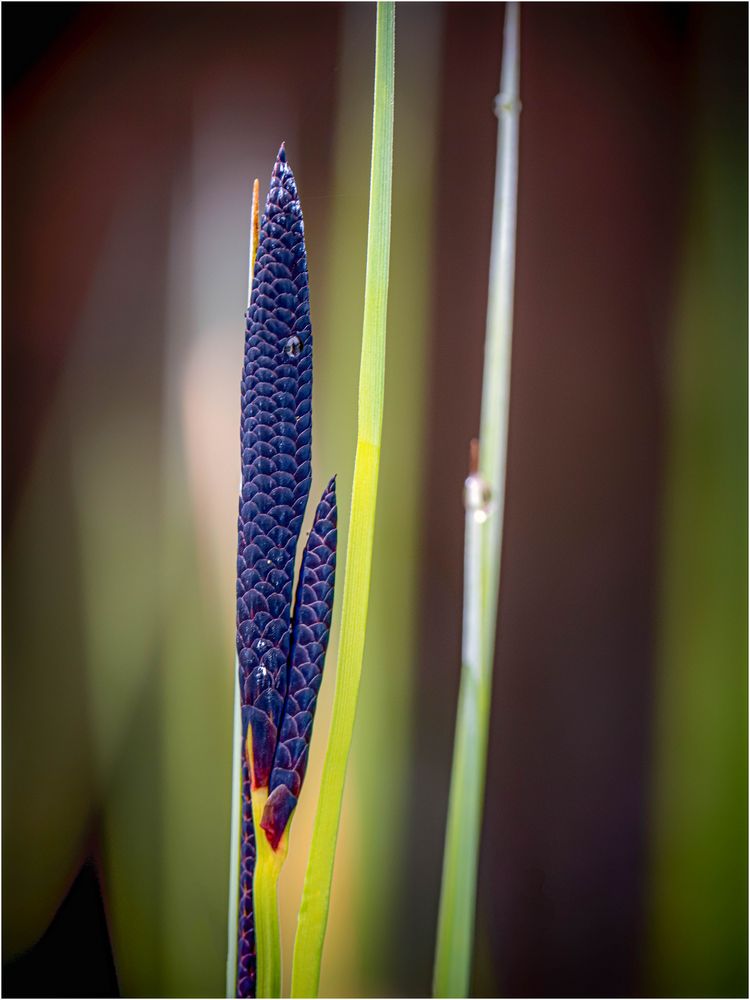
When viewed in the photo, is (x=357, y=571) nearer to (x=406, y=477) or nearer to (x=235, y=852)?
(x=235, y=852)

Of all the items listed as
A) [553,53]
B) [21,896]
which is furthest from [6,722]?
[553,53]

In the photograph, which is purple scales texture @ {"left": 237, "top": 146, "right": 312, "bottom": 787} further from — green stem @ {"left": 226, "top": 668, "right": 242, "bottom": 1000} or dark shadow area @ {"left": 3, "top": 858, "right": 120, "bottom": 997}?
dark shadow area @ {"left": 3, "top": 858, "right": 120, "bottom": 997}

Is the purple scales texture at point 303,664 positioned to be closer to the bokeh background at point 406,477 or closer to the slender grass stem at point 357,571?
the slender grass stem at point 357,571

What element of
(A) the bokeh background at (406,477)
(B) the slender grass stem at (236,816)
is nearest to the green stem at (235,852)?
(B) the slender grass stem at (236,816)

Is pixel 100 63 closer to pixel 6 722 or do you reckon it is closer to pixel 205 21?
pixel 205 21

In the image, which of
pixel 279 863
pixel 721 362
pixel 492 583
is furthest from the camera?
pixel 721 362

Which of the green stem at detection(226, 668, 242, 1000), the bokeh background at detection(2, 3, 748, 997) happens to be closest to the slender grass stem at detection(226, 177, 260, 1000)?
the green stem at detection(226, 668, 242, 1000)
